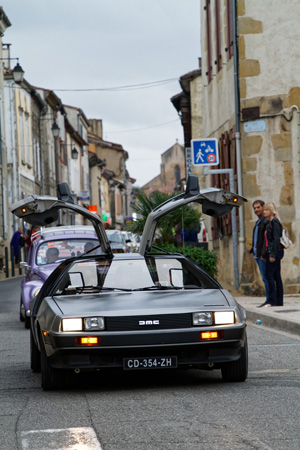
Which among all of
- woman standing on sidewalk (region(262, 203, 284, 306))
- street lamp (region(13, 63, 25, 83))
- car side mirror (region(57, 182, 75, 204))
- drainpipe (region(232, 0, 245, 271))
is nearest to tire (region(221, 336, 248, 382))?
car side mirror (region(57, 182, 75, 204))

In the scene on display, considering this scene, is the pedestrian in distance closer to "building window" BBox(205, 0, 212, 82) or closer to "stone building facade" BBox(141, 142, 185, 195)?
"building window" BBox(205, 0, 212, 82)

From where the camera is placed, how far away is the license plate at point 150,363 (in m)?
7.94

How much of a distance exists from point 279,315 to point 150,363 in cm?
713

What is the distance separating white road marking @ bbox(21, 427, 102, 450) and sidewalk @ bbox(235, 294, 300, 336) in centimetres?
727

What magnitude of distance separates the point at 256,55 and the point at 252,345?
11.5m

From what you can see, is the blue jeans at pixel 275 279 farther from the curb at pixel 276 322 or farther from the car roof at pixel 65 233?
the car roof at pixel 65 233

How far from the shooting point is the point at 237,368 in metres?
8.33

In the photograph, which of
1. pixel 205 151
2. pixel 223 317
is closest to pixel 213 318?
pixel 223 317

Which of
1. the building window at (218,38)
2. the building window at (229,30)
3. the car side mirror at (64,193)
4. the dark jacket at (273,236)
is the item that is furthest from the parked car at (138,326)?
the building window at (218,38)

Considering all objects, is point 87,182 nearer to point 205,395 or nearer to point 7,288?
point 7,288

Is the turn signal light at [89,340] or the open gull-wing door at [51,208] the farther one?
the open gull-wing door at [51,208]

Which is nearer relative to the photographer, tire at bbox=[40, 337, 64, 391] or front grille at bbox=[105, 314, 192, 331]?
front grille at bbox=[105, 314, 192, 331]

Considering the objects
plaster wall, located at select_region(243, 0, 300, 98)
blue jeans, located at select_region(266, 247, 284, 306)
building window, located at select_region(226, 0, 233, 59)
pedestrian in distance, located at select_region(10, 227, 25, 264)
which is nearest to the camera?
blue jeans, located at select_region(266, 247, 284, 306)

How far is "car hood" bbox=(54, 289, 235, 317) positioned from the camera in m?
8.06
